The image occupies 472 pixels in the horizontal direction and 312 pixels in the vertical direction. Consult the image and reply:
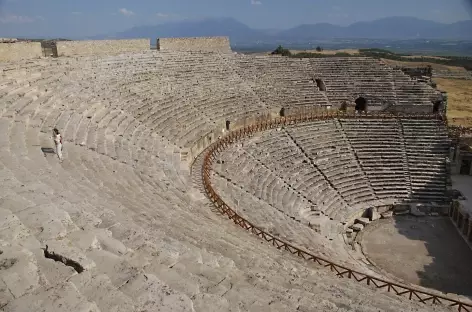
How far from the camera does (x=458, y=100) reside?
147 feet

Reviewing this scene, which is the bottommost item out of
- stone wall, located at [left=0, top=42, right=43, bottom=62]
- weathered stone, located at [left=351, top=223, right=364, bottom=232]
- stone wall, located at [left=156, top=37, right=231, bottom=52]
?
weathered stone, located at [left=351, top=223, right=364, bottom=232]

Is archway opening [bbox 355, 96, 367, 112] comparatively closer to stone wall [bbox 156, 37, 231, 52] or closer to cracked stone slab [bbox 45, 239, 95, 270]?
stone wall [bbox 156, 37, 231, 52]

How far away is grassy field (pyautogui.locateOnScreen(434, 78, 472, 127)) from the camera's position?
114 feet

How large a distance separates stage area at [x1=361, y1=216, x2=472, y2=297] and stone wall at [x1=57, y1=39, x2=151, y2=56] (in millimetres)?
16675

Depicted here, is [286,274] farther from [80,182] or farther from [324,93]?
[324,93]

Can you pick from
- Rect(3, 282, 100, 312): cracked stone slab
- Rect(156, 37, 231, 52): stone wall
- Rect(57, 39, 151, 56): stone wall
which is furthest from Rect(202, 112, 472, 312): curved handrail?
Rect(57, 39, 151, 56): stone wall

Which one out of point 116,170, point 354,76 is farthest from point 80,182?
point 354,76

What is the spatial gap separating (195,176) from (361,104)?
14885 millimetres

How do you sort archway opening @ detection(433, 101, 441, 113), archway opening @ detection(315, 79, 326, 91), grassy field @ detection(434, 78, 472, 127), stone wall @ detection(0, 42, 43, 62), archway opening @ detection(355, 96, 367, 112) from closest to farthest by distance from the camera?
A: stone wall @ detection(0, 42, 43, 62) < archway opening @ detection(433, 101, 441, 113) < archway opening @ detection(355, 96, 367, 112) < archway opening @ detection(315, 79, 326, 91) < grassy field @ detection(434, 78, 472, 127)

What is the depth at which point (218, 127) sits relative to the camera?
19.2 meters

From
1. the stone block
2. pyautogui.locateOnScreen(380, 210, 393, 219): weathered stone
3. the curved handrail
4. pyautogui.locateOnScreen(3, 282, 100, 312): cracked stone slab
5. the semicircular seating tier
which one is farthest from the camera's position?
pyautogui.locateOnScreen(380, 210, 393, 219): weathered stone

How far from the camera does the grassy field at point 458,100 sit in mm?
34772

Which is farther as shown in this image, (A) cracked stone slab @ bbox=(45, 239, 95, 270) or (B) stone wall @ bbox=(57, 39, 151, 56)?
(B) stone wall @ bbox=(57, 39, 151, 56)

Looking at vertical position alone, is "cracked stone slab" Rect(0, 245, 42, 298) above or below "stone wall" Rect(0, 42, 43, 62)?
below
